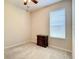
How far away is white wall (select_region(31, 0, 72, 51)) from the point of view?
10.5ft

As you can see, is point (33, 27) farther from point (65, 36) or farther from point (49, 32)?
point (65, 36)

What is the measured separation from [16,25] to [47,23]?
2.03m

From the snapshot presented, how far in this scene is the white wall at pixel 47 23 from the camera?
3.20 metres

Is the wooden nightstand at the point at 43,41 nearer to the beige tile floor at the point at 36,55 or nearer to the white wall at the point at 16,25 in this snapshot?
the beige tile floor at the point at 36,55

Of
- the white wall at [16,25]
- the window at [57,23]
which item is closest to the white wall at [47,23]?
the window at [57,23]

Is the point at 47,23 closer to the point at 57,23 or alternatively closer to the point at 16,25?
the point at 57,23

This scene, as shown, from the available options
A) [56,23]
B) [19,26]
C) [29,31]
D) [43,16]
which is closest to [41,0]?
[43,16]

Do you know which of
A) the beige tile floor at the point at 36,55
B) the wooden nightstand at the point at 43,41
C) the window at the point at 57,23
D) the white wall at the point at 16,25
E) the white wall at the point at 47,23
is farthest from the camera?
the wooden nightstand at the point at 43,41

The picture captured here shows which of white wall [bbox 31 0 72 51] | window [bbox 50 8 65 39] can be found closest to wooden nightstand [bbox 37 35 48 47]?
white wall [bbox 31 0 72 51]

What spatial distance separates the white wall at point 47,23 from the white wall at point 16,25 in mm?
517

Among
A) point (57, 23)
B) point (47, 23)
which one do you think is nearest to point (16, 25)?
point (47, 23)

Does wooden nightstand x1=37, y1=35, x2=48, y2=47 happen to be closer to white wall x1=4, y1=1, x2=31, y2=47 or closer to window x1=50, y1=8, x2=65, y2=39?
window x1=50, y1=8, x2=65, y2=39
